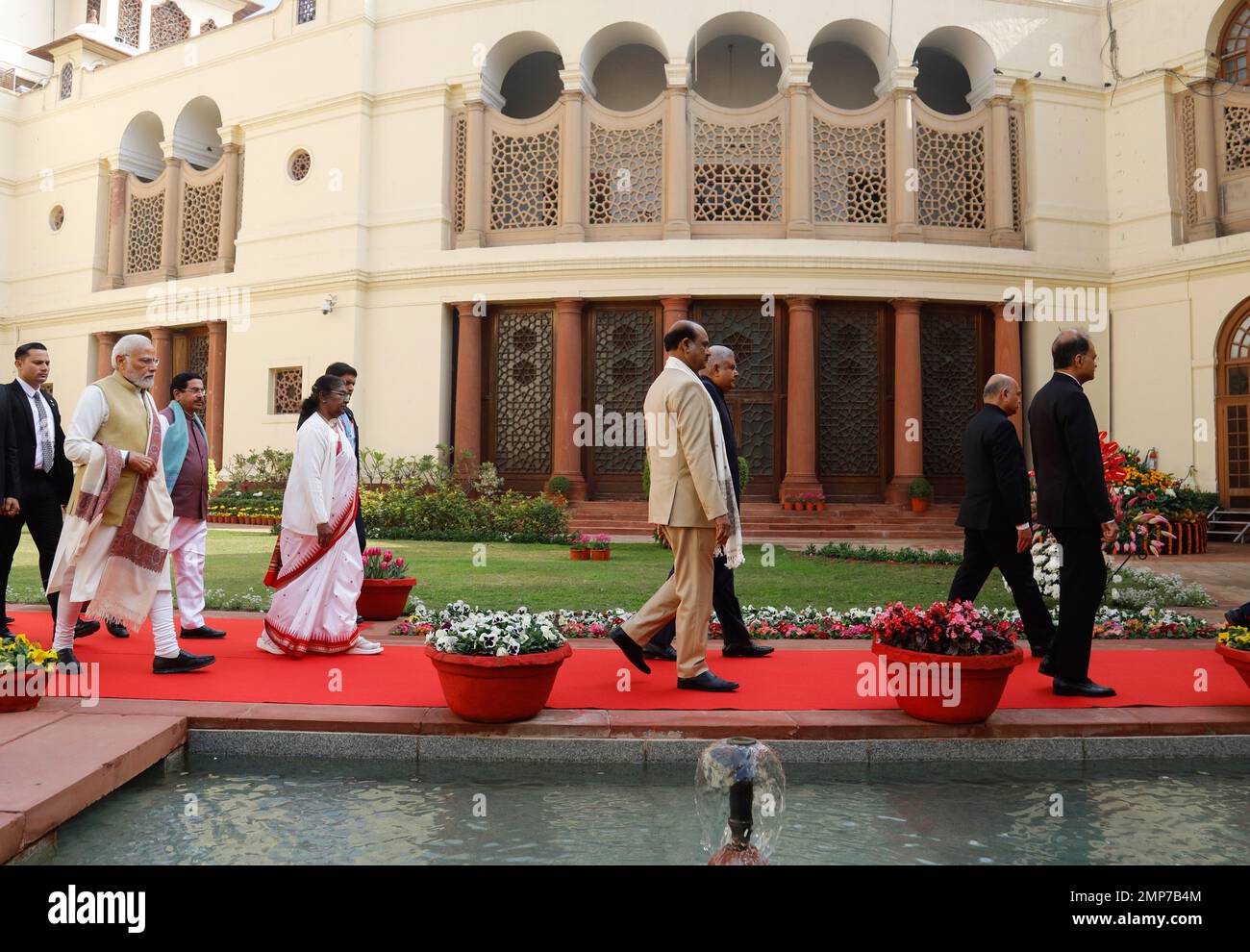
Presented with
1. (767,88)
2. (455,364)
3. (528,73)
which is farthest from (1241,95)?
(455,364)

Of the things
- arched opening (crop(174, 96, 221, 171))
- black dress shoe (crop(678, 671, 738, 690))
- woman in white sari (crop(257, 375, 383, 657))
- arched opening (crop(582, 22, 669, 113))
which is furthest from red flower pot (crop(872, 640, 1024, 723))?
arched opening (crop(174, 96, 221, 171))

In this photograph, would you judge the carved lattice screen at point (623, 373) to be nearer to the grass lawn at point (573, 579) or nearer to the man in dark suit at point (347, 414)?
the grass lawn at point (573, 579)

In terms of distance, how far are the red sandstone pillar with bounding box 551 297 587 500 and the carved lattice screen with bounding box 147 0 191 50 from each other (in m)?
17.4

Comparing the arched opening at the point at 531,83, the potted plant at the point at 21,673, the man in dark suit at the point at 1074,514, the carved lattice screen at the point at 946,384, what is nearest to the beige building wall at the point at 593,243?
the carved lattice screen at the point at 946,384

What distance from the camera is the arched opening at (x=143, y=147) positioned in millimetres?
22203

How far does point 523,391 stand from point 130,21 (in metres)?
18.3

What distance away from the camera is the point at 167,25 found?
26.6 m

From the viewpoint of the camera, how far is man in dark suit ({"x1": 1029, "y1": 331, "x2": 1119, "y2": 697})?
4680 millimetres

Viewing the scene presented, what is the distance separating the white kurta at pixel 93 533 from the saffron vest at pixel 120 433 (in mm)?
38

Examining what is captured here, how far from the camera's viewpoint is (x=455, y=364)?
61.7 ft

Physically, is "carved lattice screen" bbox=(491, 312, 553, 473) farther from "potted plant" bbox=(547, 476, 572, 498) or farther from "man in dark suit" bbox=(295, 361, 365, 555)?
"man in dark suit" bbox=(295, 361, 365, 555)

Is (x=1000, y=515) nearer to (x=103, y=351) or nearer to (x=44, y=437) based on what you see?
(x=44, y=437)

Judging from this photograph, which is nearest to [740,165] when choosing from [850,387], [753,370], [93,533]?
[753,370]
